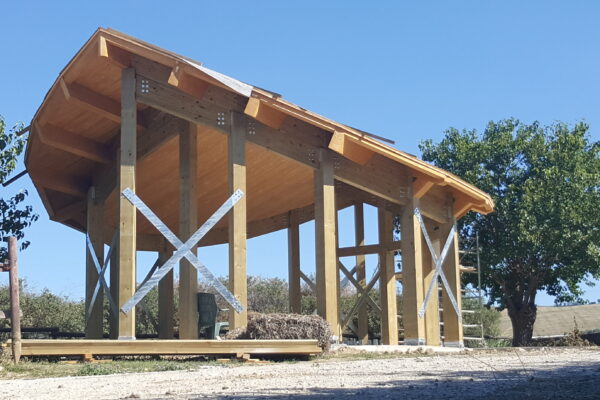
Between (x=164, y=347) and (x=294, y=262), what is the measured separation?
9315mm

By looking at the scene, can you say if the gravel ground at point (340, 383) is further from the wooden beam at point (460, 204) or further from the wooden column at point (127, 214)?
the wooden beam at point (460, 204)

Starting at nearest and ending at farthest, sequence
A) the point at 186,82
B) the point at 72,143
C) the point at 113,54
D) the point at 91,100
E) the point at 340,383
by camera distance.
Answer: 1. the point at 340,383
2. the point at 186,82
3. the point at 113,54
4. the point at 91,100
5. the point at 72,143

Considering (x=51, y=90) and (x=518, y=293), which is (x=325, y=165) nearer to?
(x=51, y=90)

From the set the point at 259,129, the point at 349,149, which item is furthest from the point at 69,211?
the point at 349,149

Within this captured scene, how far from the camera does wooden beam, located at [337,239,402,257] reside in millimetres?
20000

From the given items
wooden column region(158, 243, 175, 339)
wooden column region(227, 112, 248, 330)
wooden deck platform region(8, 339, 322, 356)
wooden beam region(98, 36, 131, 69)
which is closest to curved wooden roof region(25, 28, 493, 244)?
wooden beam region(98, 36, 131, 69)

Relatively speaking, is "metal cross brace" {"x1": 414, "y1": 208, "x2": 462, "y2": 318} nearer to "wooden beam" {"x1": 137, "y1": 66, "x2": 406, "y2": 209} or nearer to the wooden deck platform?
"wooden beam" {"x1": 137, "y1": 66, "x2": 406, "y2": 209}

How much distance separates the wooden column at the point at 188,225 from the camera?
49.1ft

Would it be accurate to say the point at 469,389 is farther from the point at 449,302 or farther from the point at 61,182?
the point at 61,182

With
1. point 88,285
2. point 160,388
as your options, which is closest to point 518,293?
point 88,285

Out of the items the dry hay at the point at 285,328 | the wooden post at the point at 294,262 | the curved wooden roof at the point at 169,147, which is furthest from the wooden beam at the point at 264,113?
the wooden post at the point at 294,262

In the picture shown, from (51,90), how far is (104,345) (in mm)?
5827

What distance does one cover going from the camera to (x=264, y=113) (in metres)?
14.6

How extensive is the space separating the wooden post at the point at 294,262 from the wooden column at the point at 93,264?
191 inches
